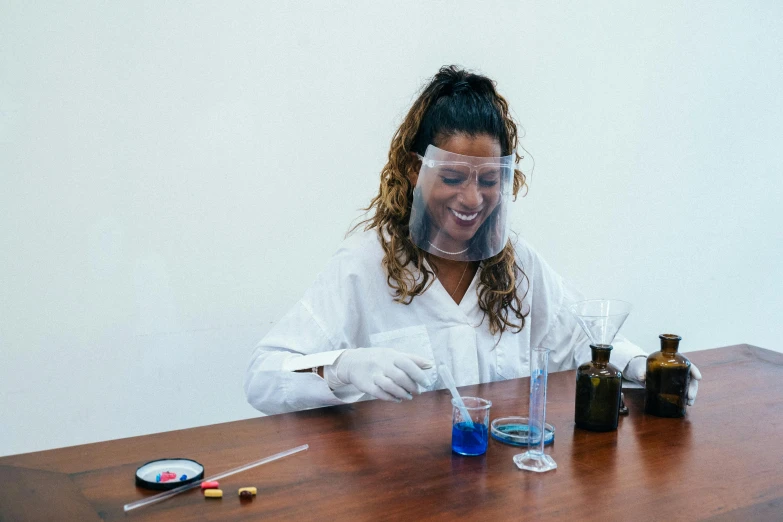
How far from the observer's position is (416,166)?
6.26 feet

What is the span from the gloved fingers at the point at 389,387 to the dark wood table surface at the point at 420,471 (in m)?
0.06

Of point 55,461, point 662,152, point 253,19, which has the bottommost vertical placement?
point 55,461

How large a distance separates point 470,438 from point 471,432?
12 millimetres

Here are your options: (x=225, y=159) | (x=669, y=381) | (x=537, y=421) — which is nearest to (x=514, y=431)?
(x=537, y=421)

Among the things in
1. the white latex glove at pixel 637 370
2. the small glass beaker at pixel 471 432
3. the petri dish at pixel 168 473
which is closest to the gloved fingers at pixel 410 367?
the small glass beaker at pixel 471 432

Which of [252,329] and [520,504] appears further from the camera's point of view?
[252,329]

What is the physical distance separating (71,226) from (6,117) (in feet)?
1.08

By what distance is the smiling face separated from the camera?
1.71m

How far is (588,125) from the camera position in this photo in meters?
3.22

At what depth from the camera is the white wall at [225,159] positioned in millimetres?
2117

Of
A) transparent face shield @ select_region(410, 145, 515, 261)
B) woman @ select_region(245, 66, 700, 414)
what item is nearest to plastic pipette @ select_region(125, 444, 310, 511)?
woman @ select_region(245, 66, 700, 414)

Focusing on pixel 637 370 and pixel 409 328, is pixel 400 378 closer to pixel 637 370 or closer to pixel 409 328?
pixel 409 328

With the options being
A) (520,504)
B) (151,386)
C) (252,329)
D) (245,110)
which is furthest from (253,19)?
(520,504)

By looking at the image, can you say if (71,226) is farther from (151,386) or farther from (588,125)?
(588,125)
